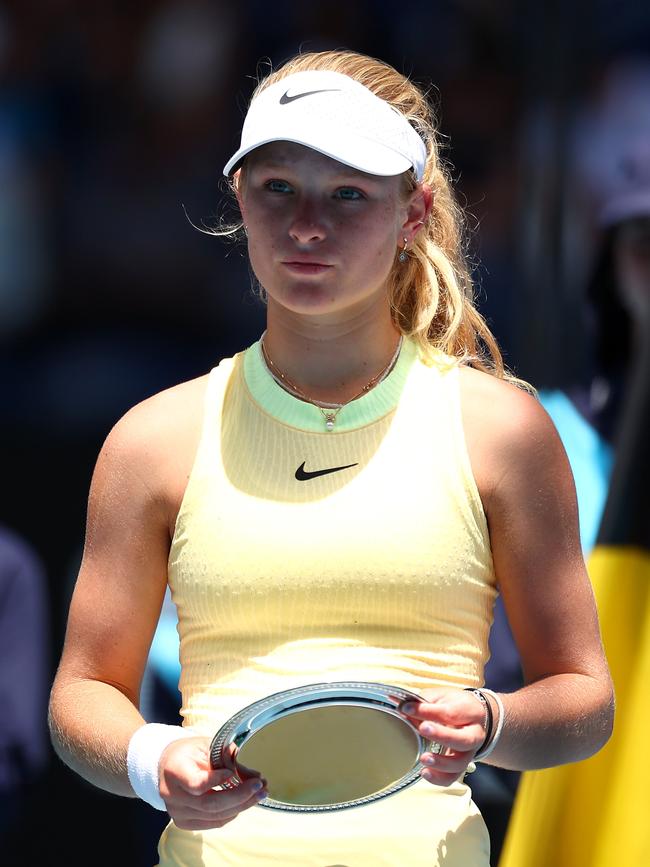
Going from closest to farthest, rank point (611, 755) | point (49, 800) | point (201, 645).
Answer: point (201, 645) < point (611, 755) < point (49, 800)

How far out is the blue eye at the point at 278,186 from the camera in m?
1.65

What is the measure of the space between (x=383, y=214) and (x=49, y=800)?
1975 millimetres

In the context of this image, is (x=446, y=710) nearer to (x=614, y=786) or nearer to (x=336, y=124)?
(x=336, y=124)

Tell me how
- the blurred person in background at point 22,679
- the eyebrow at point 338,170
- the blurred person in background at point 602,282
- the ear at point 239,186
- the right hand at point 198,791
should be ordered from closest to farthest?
1. the right hand at point 198,791
2. the eyebrow at point 338,170
3. the ear at point 239,186
4. the blurred person in background at point 602,282
5. the blurred person in background at point 22,679

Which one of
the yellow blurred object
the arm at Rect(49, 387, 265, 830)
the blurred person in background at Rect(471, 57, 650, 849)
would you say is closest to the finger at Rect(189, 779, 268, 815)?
the arm at Rect(49, 387, 265, 830)

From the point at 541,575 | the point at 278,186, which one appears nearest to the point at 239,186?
the point at 278,186

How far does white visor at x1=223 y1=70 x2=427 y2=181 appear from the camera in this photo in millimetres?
1605

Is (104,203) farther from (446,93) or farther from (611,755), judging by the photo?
(611,755)

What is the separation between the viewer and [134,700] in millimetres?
1736

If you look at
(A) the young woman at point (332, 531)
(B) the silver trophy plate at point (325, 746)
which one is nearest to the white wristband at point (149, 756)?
(A) the young woman at point (332, 531)

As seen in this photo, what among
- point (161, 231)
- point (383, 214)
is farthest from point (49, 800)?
point (383, 214)

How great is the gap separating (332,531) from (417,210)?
45cm

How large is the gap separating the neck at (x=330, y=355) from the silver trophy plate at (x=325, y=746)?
42cm

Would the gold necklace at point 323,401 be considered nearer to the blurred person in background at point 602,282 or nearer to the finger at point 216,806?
the finger at point 216,806
